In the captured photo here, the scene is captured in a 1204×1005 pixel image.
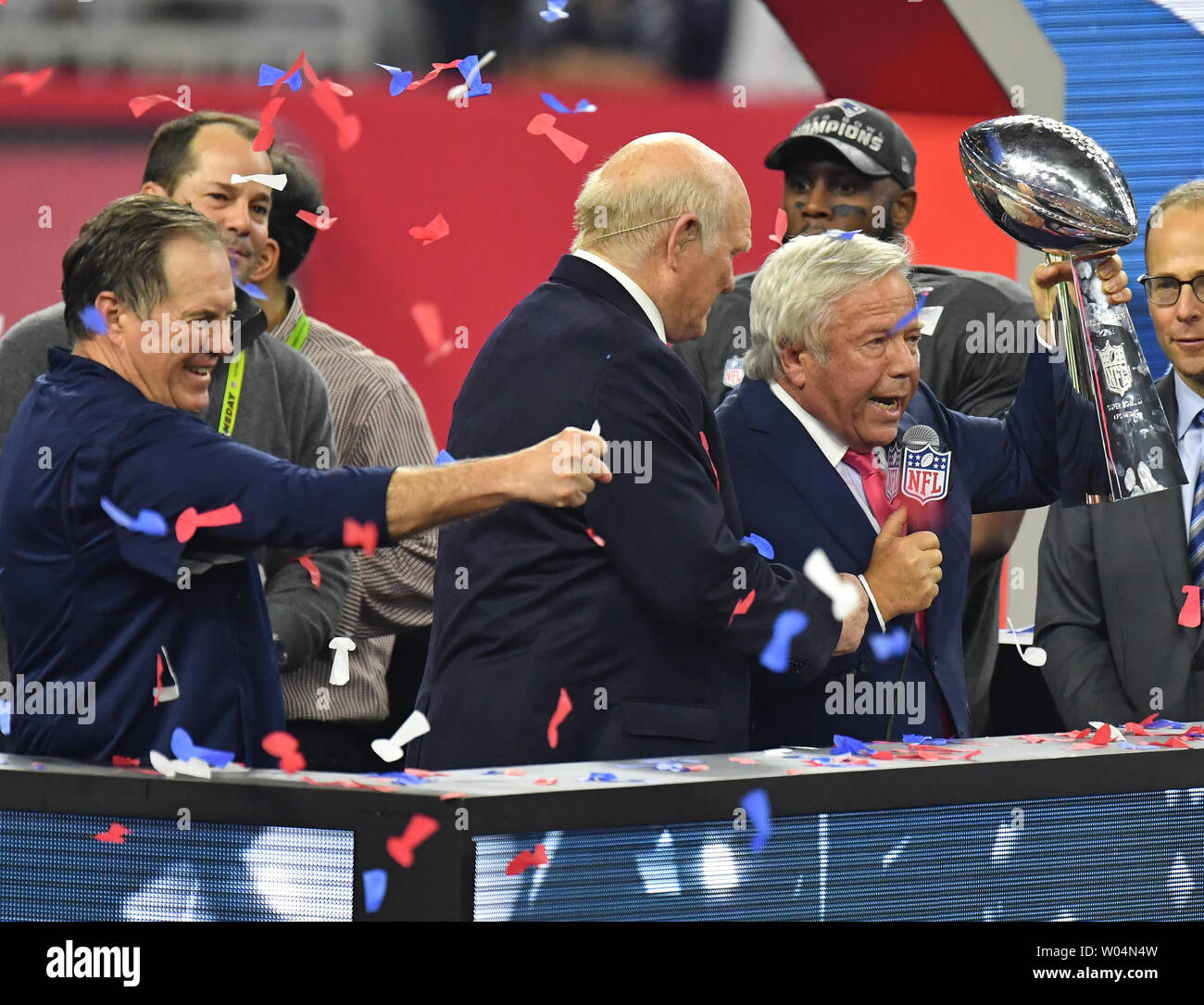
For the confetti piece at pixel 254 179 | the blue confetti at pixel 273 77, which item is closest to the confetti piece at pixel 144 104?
the blue confetti at pixel 273 77

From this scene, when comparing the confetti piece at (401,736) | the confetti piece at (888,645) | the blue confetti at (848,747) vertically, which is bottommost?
the blue confetti at (848,747)

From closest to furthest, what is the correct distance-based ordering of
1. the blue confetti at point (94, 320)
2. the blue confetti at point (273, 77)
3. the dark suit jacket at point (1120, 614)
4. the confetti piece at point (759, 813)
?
the confetti piece at point (759, 813), the blue confetti at point (94, 320), the dark suit jacket at point (1120, 614), the blue confetti at point (273, 77)

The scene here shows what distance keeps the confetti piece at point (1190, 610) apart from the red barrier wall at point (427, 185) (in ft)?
9.36

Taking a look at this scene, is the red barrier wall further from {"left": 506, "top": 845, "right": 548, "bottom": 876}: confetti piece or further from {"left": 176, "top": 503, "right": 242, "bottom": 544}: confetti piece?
{"left": 506, "top": 845, "right": 548, "bottom": 876}: confetti piece

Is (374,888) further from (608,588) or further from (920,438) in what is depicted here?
(920,438)

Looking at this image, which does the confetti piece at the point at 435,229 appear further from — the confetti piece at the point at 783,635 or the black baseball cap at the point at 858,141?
the confetti piece at the point at 783,635

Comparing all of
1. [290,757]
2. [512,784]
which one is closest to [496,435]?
[290,757]

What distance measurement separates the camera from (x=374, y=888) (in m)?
1.79

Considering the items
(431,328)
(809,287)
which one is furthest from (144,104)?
(809,287)

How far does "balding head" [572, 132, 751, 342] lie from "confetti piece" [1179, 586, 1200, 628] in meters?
1.00

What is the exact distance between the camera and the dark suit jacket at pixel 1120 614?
3035 millimetres

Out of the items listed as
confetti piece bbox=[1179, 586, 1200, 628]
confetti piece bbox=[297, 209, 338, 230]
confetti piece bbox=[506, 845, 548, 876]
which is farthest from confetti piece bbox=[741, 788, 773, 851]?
confetti piece bbox=[297, 209, 338, 230]

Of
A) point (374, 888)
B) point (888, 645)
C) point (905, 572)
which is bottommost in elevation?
point (374, 888)

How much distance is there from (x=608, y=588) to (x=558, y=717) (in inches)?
7.3
